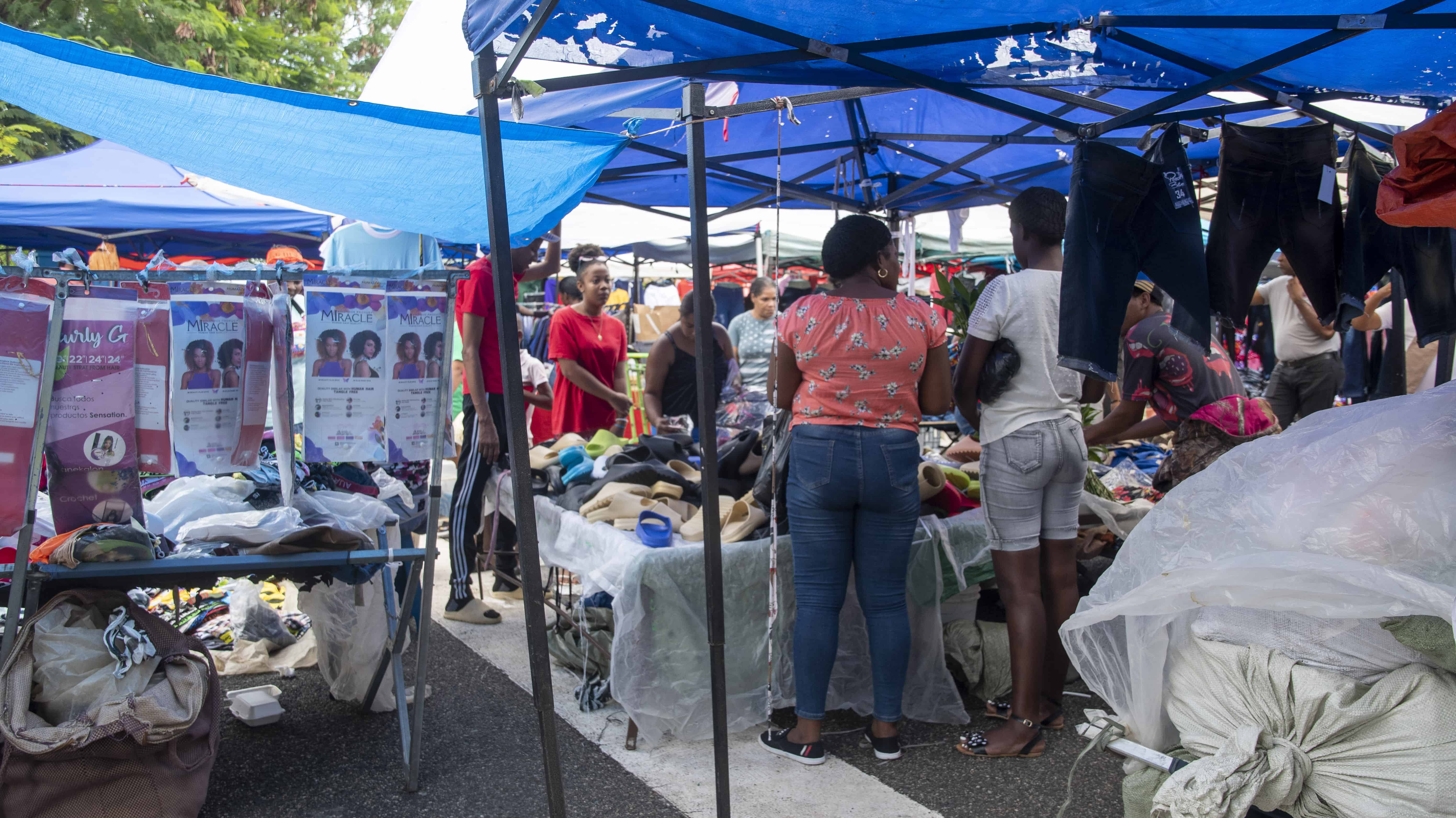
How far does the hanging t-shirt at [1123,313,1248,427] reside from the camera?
3584 millimetres

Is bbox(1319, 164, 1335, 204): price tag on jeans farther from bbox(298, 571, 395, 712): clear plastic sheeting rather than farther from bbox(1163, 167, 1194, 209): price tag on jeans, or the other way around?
bbox(298, 571, 395, 712): clear plastic sheeting

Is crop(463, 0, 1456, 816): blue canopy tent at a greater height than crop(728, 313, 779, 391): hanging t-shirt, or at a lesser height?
greater

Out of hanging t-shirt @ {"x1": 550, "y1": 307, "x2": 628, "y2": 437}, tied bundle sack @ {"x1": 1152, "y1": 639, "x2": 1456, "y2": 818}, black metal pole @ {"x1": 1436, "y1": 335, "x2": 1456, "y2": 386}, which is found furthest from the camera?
hanging t-shirt @ {"x1": 550, "y1": 307, "x2": 628, "y2": 437}

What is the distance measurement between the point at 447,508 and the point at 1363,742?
609 centimetres

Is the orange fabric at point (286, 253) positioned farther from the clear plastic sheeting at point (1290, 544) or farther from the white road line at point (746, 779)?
the clear plastic sheeting at point (1290, 544)

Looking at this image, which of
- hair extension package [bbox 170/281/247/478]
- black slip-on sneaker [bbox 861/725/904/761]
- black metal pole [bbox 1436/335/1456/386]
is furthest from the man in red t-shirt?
black metal pole [bbox 1436/335/1456/386]

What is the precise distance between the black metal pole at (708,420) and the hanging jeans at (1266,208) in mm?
1631

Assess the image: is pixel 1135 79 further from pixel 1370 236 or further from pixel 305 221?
pixel 305 221

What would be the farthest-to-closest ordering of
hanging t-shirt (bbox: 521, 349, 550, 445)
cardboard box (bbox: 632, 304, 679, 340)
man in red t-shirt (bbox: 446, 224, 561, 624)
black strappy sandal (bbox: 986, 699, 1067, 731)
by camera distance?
1. cardboard box (bbox: 632, 304, 679, 340)
2. hanging t-shirt (bbox: 521, 349, 550, 445)
3. man in red t-shirt (bbox: 446, 224, 561, 624)
4. black strappy sandal (bbox: 986, 699, 1067, 731)

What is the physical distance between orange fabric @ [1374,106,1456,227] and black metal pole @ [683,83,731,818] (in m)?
1.62

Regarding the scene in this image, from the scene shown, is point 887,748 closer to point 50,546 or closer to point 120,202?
point 50,546

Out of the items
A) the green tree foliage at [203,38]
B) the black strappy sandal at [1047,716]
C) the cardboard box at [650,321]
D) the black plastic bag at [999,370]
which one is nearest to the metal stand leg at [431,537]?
the black plastic bag at [999,370]

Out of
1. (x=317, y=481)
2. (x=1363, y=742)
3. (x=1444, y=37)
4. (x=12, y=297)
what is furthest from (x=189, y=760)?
(x=1444, y=37)

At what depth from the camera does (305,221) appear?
8188mm
